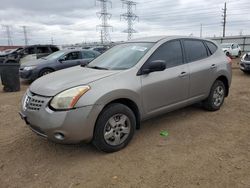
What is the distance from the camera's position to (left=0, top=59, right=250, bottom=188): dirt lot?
2.83m

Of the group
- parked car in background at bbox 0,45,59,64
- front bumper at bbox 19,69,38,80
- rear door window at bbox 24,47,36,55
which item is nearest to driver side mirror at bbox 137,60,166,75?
front bumper at bbox 19,69,38,80

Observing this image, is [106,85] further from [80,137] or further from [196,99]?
Answer: [196,99]

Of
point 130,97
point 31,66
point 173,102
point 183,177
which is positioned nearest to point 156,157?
Answer: point 183,177

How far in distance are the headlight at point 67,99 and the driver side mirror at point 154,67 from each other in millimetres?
1025

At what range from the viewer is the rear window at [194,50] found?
14.9ft

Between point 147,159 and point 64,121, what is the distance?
1.23m

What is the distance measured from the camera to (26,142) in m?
3.90

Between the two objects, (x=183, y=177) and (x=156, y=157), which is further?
(x=156, y=157)

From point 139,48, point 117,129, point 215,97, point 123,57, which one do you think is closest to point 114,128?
point 117,129

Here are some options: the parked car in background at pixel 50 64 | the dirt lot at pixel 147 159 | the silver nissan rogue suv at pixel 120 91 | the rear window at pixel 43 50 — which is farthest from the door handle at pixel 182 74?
the rear window at pixel 43 50

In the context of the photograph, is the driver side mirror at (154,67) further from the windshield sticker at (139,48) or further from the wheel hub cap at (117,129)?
the wheel hub cap at (117,129)

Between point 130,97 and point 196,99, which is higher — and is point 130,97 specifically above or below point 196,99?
above

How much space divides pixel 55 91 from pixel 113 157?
120 cm

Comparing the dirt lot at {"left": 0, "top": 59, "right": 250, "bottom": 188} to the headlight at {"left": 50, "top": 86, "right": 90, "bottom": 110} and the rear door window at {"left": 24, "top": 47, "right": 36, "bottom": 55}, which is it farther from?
the rear door window at {"left": 24, "top": 47, "right": 36, "bottom": 55}
